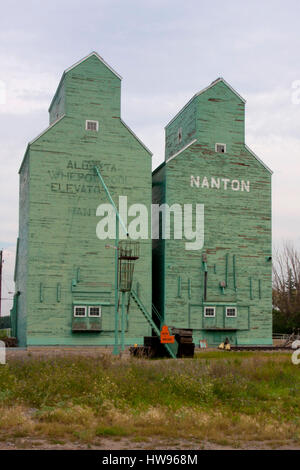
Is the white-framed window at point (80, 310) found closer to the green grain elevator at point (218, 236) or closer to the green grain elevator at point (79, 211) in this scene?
the green grain elevator at point (79, 211)

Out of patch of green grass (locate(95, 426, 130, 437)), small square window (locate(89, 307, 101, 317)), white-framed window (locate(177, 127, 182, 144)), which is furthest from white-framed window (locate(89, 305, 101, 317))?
patch of green grass (locate(95, 426, 130, 437))

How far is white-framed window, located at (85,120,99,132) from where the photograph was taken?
125 ft

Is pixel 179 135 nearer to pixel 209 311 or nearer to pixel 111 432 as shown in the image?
pixel 209 311

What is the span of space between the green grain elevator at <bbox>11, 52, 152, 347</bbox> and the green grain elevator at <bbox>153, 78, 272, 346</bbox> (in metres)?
1.84

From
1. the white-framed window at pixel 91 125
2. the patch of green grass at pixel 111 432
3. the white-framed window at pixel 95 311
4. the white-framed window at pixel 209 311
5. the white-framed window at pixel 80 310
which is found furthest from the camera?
the white-framed window at pixel 209 311

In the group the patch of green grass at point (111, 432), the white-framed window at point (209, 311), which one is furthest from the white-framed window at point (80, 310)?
the patch of green grass at point (111, 432)

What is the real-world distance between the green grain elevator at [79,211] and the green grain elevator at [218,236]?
1841 mm

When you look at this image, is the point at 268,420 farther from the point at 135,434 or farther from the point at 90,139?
the point at 90,139

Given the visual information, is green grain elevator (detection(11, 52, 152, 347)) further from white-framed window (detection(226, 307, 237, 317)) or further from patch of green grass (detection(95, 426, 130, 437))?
patch of green grass (detection(95, 426, 130, 437))

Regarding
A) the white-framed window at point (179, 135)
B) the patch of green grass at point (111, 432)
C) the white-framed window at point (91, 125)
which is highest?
the white-framed window at point (179, 135)

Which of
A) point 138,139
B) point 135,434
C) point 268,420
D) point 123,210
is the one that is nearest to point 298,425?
point 268,420

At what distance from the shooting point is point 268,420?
46.5 feet

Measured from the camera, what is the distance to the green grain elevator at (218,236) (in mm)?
38562

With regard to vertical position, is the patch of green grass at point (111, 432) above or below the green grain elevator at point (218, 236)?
below
